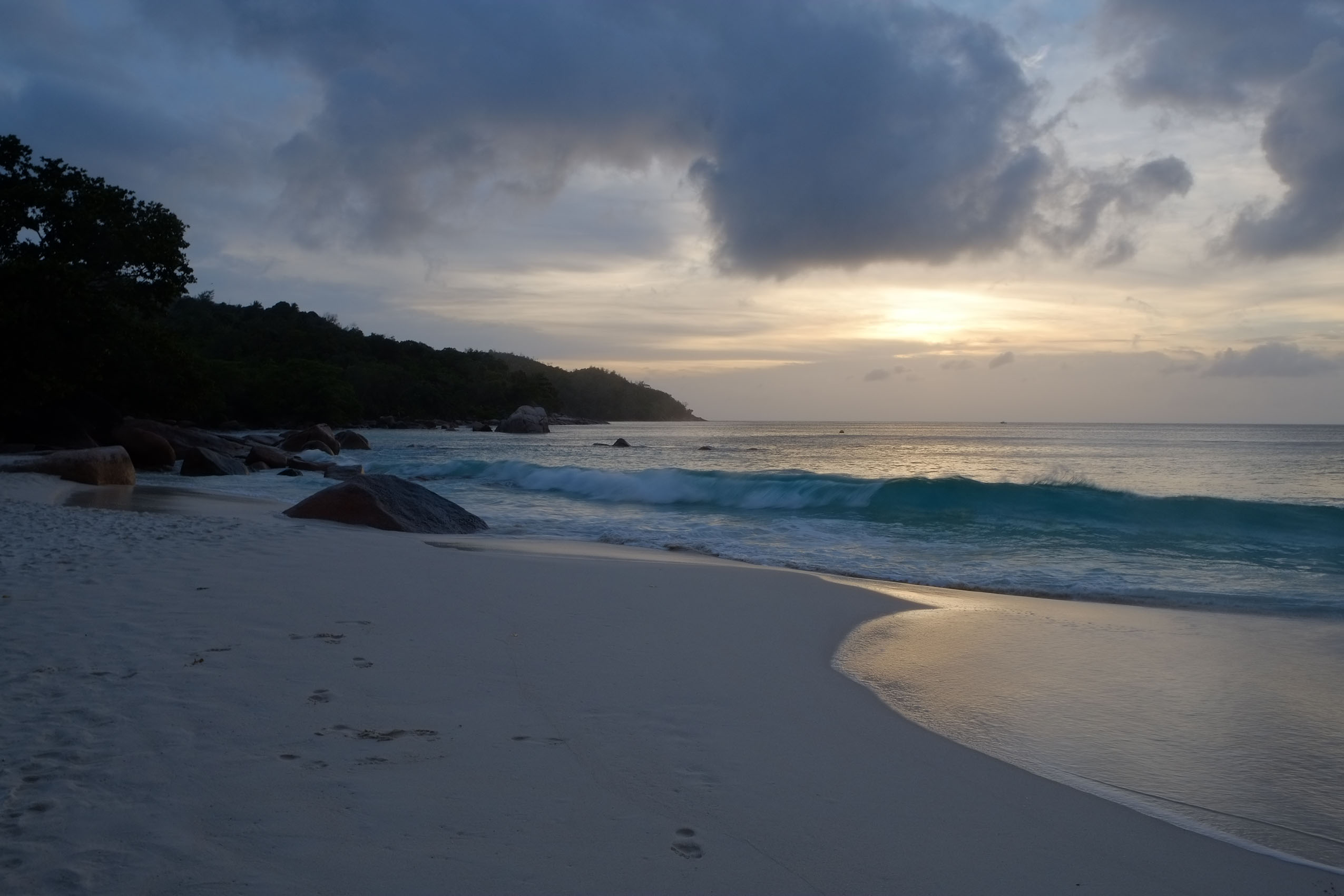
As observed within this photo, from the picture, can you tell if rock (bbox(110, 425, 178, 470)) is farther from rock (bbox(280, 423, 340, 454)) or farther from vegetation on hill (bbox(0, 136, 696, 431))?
rock (bbox(280, 423, 340, 454))

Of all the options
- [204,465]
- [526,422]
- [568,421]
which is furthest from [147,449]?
[568,421]

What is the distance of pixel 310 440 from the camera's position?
33.9 metres

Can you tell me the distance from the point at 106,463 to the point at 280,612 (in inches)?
560

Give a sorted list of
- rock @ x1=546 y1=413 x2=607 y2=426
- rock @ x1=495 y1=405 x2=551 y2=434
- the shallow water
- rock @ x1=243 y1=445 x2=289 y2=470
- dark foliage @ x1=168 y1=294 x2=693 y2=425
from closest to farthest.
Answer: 1. the shallow water
2. rock @ x1=243 y1=445 x2=289 y2=470
3. dark foliage @ x1=168 y1=294 x2=693 y2=425
4. rock @ x1=495 y1=405 x2=551 y2=434
5. rock @ x1=546 y1=413 x2=607 y2=426

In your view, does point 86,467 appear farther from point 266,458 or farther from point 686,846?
point 686,846

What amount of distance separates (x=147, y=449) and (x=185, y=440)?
2528 mm

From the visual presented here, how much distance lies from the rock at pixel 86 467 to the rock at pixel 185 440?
6.75 m

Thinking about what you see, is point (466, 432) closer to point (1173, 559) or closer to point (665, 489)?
point (665, 489)

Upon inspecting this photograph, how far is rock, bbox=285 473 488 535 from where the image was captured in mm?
11656

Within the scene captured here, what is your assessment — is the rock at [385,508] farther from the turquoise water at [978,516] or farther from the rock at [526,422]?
the rock at [526,422]

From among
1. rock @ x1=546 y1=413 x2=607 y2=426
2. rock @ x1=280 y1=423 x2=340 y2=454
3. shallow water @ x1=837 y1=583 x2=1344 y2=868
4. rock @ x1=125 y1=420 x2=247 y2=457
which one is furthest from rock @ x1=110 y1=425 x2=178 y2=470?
rock @ x1=546 y1=413 x2=607 y2=426

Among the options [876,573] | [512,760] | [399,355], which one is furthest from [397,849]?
[399,355]

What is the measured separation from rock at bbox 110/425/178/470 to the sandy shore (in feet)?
66.0

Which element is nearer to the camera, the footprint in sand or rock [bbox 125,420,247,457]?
the footprint in sand
